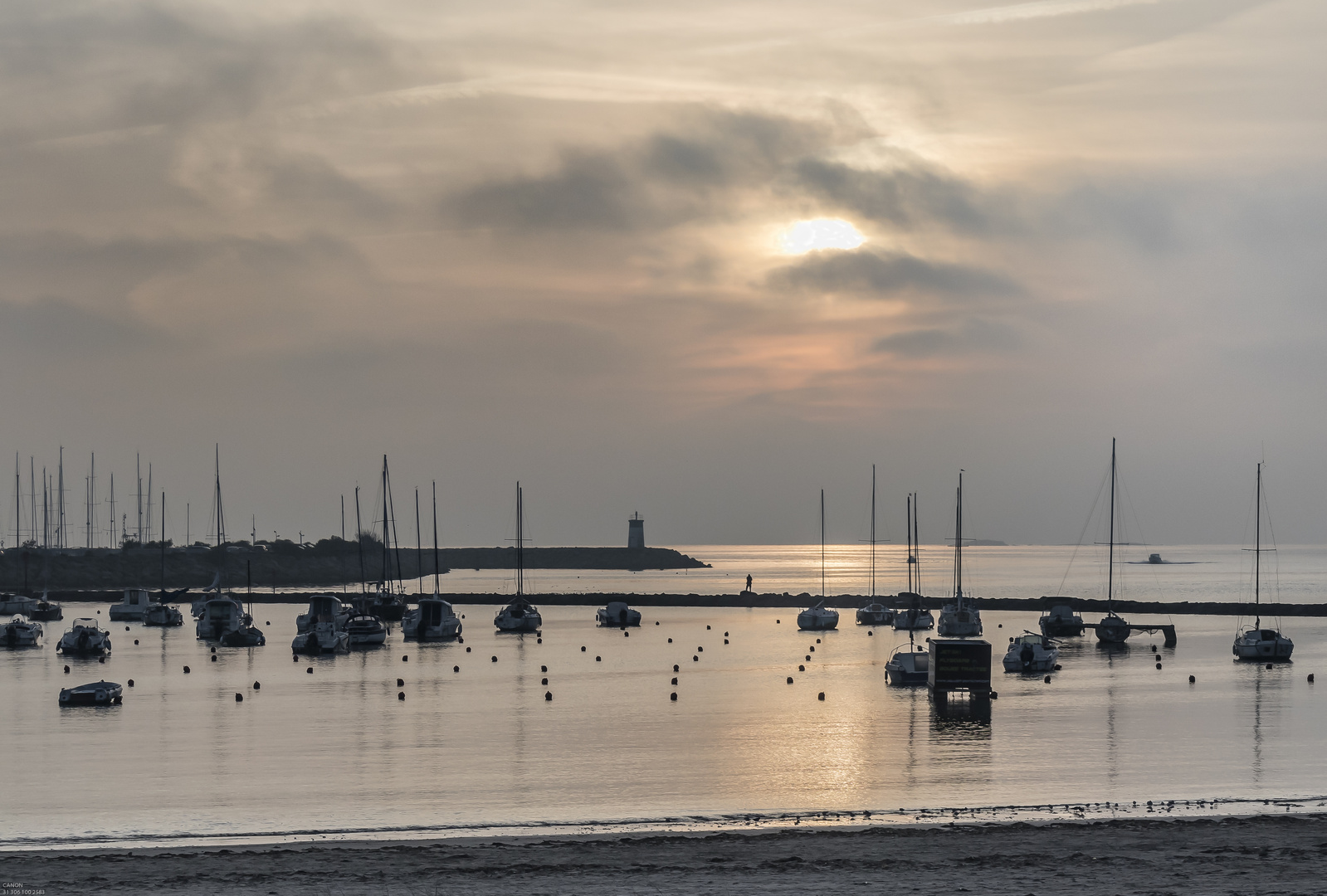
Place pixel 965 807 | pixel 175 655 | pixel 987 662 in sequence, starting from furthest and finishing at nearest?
pixel 175 655, pixel 987 662, pixel 965 807

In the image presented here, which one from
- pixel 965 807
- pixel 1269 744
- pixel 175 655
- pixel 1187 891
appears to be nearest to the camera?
pixel 1187 891

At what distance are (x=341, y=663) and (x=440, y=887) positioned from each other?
2584 inches

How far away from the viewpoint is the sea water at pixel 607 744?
1379 inches

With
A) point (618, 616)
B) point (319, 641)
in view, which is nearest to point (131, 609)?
point (618, 616)

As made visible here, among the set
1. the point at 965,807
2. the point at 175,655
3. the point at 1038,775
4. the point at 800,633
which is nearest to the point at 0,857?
the point at 965,807

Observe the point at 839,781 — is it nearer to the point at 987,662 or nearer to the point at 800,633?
the point at 987,662

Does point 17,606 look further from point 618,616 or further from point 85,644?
point 618,616

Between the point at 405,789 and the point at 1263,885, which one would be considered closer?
the point at 1263,885

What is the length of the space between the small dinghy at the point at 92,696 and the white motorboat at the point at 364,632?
1306 inches

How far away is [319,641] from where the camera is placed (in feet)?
297

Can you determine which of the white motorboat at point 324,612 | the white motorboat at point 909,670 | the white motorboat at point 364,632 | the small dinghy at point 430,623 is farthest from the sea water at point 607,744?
the white motorboat at point 324,612

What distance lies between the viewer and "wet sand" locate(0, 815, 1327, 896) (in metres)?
23.8

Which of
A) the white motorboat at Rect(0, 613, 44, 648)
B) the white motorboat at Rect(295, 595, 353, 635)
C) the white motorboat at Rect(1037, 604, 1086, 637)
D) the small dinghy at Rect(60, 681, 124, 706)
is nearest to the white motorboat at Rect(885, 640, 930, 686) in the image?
the white motorboat at Rect(1037, 604, 1086, 637)

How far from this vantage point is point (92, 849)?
95.3ft
